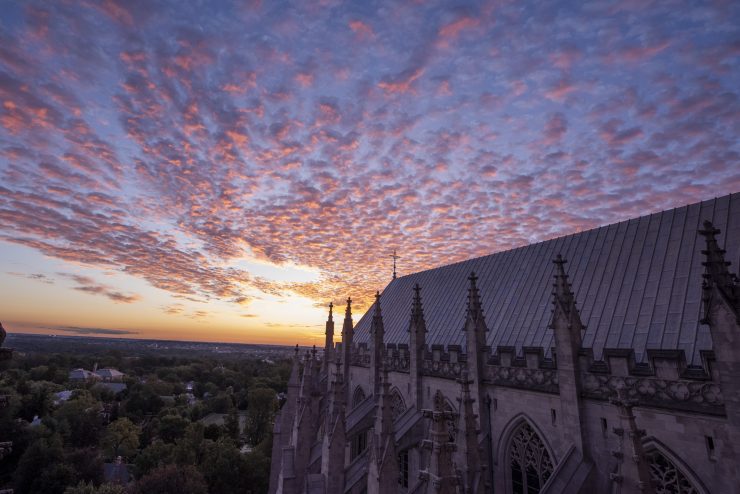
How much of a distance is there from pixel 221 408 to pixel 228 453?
54780mm

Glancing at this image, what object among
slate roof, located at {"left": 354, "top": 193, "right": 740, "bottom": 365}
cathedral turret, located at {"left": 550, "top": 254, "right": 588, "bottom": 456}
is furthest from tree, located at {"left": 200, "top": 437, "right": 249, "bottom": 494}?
cathedral turret, located at {"left": 550, "top": 254, "right": 588, "bottom": 456}

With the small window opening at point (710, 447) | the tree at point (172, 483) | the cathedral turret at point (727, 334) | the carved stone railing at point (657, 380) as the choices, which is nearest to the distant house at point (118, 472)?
the tree at point (172, 483)

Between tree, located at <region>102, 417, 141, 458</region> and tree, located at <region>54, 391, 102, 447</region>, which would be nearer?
tree, located at <region>102, 417, 141, 458</region>

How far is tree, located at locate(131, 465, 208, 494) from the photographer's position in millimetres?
32594

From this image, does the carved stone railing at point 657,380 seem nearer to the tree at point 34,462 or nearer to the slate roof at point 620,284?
the slate roof at point 620,284

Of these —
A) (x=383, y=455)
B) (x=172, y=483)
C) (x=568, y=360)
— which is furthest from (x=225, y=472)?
(x=568, y=360)

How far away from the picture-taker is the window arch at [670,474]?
9781 mm

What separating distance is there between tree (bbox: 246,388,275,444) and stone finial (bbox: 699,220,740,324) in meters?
67.3

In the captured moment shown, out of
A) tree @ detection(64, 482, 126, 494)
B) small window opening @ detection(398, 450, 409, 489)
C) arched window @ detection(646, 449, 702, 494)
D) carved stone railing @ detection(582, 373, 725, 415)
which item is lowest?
tree @ detection(64, 482, 126, 494)

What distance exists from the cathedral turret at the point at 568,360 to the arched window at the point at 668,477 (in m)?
1.76

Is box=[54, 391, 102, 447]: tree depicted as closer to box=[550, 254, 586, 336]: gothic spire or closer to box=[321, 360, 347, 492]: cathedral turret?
box=[321, 360, 347, 492]: cathedral turret

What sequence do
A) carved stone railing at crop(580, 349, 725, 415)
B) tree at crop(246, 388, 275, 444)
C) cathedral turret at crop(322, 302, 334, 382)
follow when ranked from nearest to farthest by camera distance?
carved stone railing at crop(580, 349, 725, 415) → cathedral turret at crop(322, 302, 334, 382) → tree at crop(246, 388, 275, 444)

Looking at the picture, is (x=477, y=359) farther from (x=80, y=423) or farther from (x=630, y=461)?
(x=80, y=423)

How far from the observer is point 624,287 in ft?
47.0
